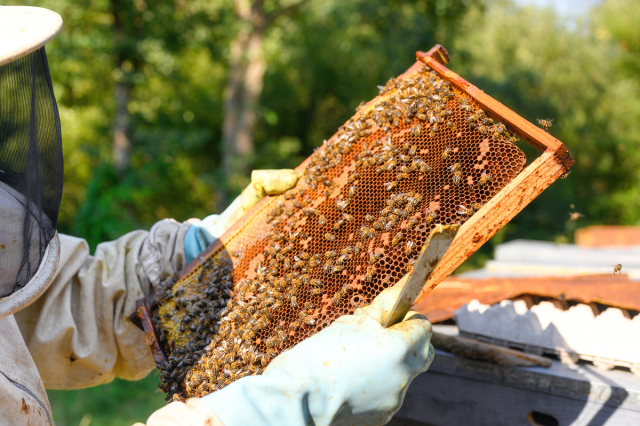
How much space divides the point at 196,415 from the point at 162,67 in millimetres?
11263

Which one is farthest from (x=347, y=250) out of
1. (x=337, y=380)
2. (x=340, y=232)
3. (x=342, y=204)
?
(x=337, y=380)

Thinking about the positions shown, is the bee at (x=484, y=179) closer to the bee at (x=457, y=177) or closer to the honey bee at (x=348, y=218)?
the bee at (x=457, y=177)

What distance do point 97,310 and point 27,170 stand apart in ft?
3.73

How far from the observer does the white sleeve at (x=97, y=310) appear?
2.30m

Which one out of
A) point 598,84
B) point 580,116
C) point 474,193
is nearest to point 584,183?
point 580,116

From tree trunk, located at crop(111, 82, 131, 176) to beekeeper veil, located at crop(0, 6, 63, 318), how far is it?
1006 cm

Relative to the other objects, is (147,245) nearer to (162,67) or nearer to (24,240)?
(24,240)

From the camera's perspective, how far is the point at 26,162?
159 centimetres

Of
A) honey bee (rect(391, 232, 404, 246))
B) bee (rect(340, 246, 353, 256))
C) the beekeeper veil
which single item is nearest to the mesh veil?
the beekeeper veil

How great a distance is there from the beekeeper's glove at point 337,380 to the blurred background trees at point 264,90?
21.5 ft

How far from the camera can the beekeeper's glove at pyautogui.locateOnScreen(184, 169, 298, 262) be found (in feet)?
8.29

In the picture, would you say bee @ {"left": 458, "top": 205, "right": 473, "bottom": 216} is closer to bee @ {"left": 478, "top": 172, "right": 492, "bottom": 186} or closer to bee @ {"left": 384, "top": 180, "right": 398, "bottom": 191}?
bee @ {"left": 478, "top": 172, "right": 492, "bottom": 186}

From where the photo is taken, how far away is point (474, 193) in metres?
1.94

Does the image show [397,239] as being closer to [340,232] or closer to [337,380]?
[340,232]
